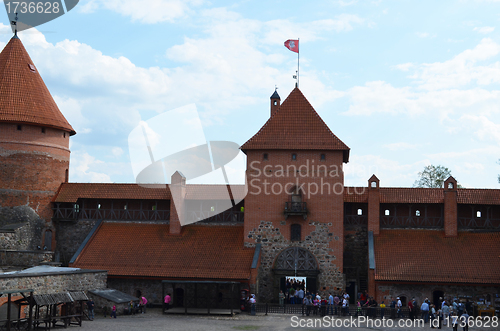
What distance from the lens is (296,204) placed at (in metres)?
30.3

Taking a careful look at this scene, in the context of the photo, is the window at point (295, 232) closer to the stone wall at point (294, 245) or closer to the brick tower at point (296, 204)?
the brick tower at point (296, 204)

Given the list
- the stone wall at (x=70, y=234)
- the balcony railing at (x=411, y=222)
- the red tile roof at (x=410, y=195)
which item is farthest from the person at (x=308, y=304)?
the stone wall at (x=70, y=234)

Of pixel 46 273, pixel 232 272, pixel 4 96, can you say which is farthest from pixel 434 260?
pixel 4 96

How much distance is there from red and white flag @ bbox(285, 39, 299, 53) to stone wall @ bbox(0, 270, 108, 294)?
16526 millimetres

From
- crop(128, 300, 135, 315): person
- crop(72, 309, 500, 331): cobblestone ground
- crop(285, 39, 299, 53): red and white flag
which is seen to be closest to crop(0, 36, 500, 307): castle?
crop(128, 300, 135, 315): person

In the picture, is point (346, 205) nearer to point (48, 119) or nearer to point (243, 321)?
point (243, 321)

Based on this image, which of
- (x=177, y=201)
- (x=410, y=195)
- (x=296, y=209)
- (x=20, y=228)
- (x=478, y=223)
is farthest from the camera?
(x=177, y=201)

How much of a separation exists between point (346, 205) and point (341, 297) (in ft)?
18.4

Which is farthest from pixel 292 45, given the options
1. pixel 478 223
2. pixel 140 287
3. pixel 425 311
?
pixel 425 311

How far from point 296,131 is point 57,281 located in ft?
49.0

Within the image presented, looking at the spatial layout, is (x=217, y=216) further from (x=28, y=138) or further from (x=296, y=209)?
(x=28, y=138)

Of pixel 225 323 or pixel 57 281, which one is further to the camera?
pixel 57 281

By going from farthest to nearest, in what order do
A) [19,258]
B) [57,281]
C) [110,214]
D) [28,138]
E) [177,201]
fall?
[110,214] < [177,201] < [28,138] < [19,258] < [57,281]

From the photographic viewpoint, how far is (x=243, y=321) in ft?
80.0
